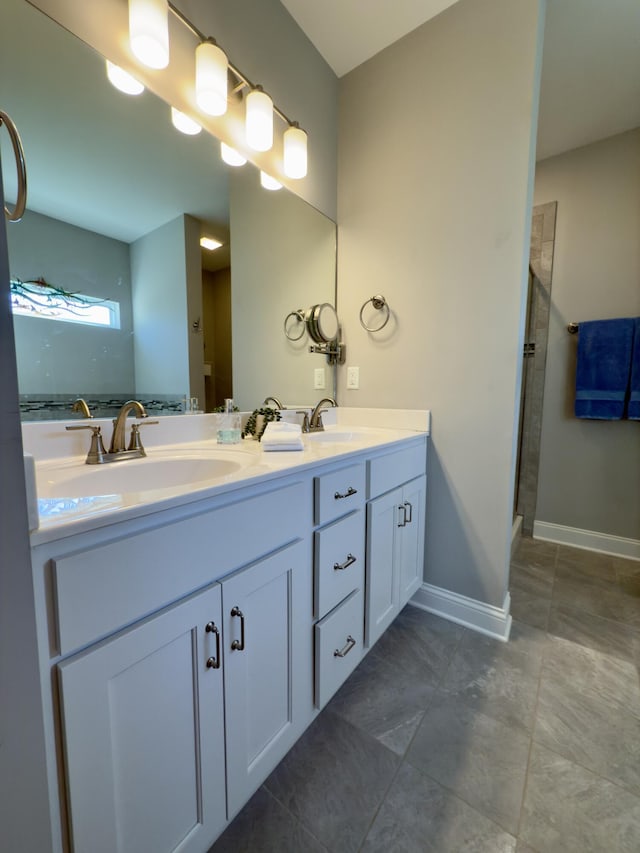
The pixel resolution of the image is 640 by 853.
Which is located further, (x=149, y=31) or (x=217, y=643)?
(x=149, y=31)

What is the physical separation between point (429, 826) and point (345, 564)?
614 millimetres

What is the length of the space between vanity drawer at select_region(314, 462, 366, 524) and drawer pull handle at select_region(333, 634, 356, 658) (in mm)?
414

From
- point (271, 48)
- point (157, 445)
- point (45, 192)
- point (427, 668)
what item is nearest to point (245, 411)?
point (157, 445)

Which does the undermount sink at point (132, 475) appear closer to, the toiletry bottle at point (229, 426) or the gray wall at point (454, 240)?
the toiletry bottle at point (229, 426)

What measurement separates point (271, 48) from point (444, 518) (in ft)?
6.87

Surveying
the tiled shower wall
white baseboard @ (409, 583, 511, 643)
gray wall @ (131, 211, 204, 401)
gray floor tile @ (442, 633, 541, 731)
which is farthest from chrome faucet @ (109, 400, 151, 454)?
the tiled shower wall

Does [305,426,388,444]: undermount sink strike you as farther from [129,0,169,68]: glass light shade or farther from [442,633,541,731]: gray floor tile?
[129,0,169,68]: glass light shade

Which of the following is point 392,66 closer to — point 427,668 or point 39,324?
point 39,324

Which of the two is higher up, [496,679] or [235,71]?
[235,71]

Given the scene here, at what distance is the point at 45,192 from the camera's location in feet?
2.86

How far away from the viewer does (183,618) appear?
62cm

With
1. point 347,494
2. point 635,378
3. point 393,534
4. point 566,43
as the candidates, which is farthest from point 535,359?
point 347,494

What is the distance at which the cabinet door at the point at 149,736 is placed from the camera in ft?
1.65

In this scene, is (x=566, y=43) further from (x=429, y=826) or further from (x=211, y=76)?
(x=429, y=826)
